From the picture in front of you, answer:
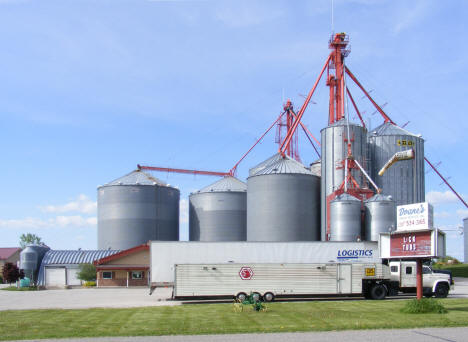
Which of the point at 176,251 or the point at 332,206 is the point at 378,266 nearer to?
the point at 176,251

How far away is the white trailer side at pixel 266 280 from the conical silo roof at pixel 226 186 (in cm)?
4724

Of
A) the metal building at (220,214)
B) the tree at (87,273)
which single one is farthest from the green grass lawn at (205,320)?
the metal building at (220,214)

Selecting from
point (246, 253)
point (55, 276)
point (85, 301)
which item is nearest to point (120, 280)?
point (55, 276)

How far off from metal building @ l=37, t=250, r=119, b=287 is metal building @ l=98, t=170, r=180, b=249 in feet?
26.0

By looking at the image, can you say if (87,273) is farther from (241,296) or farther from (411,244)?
(411,244)

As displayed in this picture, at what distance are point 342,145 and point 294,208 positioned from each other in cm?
954

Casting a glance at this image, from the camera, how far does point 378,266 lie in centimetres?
4016

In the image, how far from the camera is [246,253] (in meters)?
44.1

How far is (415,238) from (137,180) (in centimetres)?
5918

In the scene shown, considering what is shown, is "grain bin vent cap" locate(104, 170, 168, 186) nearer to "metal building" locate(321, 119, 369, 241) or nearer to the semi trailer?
"metal building" locate(321, 119, 369, 241)

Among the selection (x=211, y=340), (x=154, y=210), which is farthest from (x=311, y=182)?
(x=211, y=340)

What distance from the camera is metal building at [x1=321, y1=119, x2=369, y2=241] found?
225 ft

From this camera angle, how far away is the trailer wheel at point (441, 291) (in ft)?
135

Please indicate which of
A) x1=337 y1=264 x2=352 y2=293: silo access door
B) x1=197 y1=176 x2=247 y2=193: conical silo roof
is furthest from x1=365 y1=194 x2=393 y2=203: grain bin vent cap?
x1=197 y1=176 x2=247 y2=193: conical silo roof
